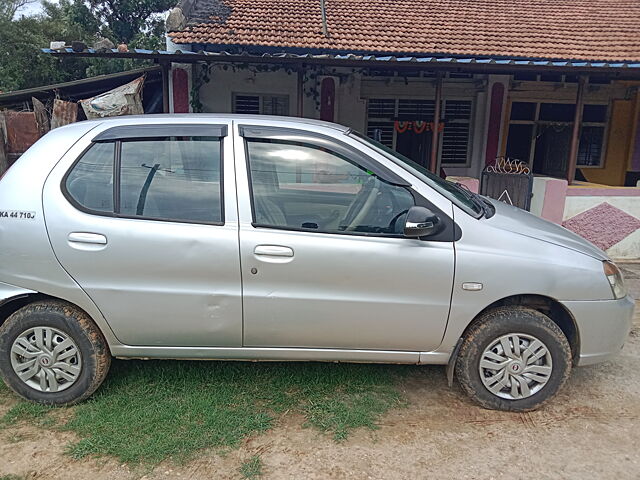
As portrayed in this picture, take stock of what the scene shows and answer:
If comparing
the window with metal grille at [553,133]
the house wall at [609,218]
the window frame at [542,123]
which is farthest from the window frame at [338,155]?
the window with metal grille at [553,133]

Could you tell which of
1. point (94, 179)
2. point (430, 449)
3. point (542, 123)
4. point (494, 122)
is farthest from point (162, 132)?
point (542, 123)

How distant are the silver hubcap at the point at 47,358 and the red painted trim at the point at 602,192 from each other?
22.0 feet

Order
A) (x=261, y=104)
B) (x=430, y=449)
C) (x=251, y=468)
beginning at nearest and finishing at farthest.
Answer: (x=251, y=468) < (x=430, y=449) < (x=261, y=104)

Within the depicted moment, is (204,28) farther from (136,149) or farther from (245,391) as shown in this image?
(245,391)

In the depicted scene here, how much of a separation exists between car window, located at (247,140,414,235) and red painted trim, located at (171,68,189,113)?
653 cm

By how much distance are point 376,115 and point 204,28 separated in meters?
3.81

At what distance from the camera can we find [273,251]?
2920 mm

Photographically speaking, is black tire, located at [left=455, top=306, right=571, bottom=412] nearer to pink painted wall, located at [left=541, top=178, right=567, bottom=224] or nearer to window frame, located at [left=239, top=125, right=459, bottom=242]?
window frame, located at [left=239, top=125, right=459, bottom=242]

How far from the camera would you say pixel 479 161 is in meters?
10.7

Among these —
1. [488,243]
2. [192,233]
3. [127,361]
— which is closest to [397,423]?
[488,243]

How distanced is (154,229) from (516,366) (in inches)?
92.6

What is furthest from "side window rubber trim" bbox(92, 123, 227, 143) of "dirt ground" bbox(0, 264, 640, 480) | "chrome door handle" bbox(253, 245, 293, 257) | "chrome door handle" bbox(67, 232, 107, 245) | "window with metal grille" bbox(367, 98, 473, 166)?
"window with metal grille" bbox(367, 98, 473, 166)

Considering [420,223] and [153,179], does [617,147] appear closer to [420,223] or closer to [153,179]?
[420,223]

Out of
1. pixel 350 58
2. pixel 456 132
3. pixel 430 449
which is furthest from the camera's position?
pixel 456 132
